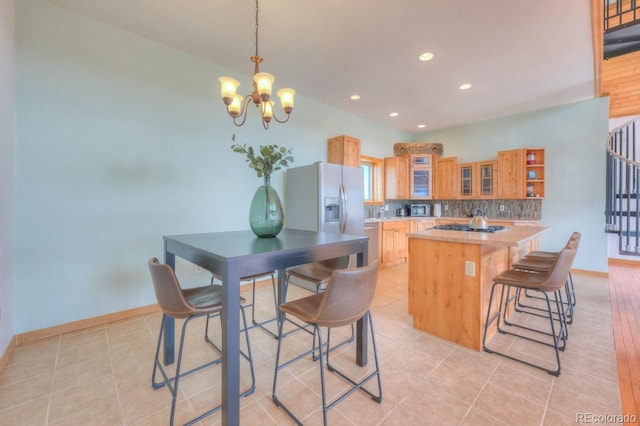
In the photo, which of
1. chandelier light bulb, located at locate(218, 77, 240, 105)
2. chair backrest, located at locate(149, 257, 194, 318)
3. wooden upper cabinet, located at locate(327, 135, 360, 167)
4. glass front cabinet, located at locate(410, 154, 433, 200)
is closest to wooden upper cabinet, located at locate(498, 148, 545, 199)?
glass front cabinet, located at locate(410, 154, 433, 200)

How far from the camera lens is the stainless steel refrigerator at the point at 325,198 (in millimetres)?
3602

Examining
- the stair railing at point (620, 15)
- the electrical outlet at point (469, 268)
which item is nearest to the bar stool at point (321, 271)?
the electrical outlet at point (469, 268)

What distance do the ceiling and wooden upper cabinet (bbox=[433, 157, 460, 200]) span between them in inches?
68.3

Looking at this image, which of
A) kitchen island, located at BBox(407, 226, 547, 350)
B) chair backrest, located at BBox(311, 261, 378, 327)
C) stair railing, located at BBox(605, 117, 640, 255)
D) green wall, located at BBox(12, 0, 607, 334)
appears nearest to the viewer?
chair backrest, located at BBox(311, 261, 378, 327)

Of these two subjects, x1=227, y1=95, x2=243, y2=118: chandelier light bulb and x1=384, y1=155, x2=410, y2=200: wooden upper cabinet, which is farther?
x1=384, y1=155, x2=410, y2=200: wooden upper cabinet

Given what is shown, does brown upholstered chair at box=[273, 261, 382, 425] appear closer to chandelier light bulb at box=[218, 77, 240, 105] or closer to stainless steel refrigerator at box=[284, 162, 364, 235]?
chandelier light bulb at box=[218, 77, 240, 105]

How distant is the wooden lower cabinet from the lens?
496cm

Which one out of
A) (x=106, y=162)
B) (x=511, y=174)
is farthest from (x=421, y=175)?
(x=106, y=162)

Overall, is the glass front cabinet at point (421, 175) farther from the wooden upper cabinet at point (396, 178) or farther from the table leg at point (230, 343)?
the table leg at point (230, 343)

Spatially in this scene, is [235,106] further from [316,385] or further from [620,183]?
[620,183]

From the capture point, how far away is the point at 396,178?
5.79 meters

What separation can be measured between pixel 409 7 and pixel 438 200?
4755 millimetres

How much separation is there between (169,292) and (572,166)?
6.22 meters

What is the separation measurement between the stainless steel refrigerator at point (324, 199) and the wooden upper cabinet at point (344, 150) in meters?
0.48
